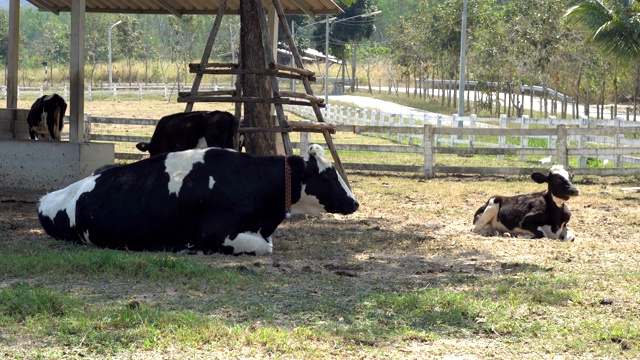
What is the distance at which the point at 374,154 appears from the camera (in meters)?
27.7

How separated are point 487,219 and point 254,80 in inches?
162

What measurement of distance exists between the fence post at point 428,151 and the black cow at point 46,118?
26.2 feet

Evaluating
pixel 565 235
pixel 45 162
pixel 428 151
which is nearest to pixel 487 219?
pixel 565 235

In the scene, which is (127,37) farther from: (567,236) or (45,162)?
(567,236)

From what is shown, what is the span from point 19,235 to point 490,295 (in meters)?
5.68

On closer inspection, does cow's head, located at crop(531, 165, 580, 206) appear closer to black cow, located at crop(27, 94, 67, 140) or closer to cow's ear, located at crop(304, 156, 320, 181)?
cow's ear, located at crop(304, 156, 320, 181)

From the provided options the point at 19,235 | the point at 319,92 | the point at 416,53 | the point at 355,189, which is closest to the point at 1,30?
the point at 319,92

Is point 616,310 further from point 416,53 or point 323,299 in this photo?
point 416,53

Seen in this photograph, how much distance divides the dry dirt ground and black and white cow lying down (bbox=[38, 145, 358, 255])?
33 cm

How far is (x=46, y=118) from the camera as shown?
64.0 feet

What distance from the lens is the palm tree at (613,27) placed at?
2372 centimetres

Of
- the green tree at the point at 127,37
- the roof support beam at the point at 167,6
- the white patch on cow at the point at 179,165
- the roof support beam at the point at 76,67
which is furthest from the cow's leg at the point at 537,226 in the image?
the green tree at the point at 127,37

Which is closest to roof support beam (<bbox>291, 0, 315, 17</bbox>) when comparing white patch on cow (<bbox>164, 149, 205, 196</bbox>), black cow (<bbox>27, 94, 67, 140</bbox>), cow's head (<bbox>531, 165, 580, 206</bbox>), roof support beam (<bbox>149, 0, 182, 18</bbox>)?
roof support beam (<bbox>149, 0, 182, 18</bbox>)

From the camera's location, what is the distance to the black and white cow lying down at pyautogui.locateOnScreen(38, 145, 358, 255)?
30.5 feet
